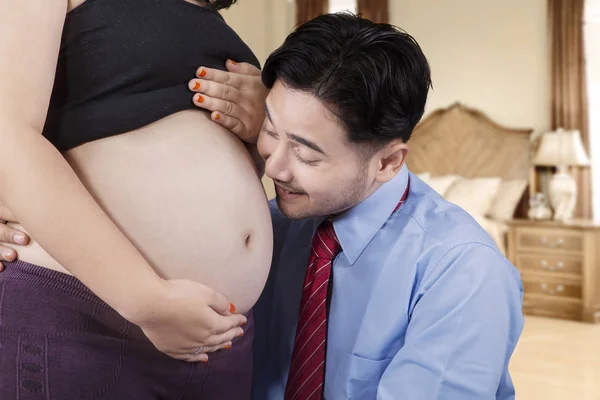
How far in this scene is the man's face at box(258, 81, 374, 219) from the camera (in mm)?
1142

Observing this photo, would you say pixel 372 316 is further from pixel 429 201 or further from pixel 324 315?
pixel 429 201

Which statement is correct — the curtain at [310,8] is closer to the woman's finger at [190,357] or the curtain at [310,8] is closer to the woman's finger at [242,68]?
the woman's finger at [242,68]

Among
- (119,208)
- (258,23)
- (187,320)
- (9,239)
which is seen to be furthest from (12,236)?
(258,23)

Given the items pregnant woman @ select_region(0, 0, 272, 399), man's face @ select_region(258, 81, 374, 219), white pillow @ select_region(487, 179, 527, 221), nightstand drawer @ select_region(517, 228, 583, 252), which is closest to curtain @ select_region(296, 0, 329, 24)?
white pillow @ select_region(487, 179, 527, 221)

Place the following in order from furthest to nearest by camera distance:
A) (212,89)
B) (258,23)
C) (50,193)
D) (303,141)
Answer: (258,23), (303,141), (212,89), (50,193)

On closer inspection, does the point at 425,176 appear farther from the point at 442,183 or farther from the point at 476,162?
the point at 476,162

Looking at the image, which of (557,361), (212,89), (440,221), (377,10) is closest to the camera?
(212,89)

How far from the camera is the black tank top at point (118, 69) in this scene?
918mm

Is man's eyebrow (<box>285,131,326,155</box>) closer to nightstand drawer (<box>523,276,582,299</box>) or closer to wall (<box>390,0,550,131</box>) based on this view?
nightstand drawer (<box>523,276,582,299</box>)

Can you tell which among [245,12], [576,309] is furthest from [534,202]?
[245,12]

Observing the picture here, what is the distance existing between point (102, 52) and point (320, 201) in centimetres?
46

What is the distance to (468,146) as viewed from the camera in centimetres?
594

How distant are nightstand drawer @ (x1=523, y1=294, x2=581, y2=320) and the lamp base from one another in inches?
25.5

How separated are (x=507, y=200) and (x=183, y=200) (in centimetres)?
498
